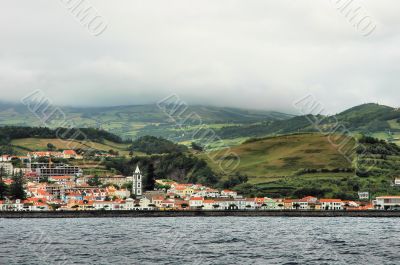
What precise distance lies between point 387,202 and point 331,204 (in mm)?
15665

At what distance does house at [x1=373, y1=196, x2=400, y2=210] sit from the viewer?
197m

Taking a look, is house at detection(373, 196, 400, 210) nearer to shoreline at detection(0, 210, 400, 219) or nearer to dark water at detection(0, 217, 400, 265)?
shoreline at detection(0, 210, 400, 219)

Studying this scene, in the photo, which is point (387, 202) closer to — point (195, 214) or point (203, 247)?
point (195, 214)

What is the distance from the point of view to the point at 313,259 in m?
69.8

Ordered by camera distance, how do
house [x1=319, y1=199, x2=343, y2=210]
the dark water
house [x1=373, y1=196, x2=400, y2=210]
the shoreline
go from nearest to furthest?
the dark water → the shoreline → house [x1=373, y1=196, x2=400, y2=210] → house [x1=319, y1=199, x2=343, y2=210]

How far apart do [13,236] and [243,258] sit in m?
41.8

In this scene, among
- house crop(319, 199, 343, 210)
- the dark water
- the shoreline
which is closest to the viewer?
the dark water

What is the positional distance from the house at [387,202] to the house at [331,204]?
9788 mm

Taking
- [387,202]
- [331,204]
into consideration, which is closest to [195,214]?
[331,204]

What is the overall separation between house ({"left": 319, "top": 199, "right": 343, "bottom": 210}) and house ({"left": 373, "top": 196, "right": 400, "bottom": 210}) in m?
9.79

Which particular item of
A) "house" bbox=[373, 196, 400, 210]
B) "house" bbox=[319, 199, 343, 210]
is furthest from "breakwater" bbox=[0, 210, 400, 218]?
"house" bbox=[319, 199, 343, 210]

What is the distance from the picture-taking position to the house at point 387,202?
197 metres

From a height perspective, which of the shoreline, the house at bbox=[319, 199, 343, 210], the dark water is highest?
the house at bbox=[319, 199, 343, 210]

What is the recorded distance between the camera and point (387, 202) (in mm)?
198000
